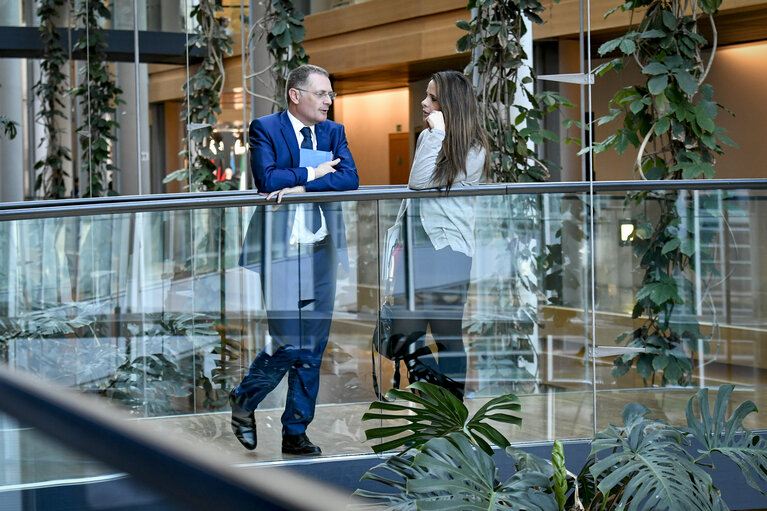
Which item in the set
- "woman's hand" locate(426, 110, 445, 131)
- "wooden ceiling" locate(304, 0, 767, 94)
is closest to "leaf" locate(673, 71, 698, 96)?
"woman's hand" locate(426, 110, 445, 131)

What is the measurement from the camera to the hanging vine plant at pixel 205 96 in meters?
8.34

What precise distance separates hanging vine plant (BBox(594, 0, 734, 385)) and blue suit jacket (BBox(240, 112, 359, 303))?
55.1 inches

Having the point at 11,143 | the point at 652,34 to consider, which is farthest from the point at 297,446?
the point at 11,143

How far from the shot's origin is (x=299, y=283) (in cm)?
422

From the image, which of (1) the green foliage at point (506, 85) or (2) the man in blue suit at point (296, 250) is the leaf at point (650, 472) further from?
(1) the green foliage at point (506, 85)

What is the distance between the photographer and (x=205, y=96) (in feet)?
27.9

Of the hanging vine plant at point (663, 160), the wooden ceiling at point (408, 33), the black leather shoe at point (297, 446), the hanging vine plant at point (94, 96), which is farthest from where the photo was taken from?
the wooden ceiling at point (408, 33)

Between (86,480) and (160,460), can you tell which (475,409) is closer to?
(86,480)

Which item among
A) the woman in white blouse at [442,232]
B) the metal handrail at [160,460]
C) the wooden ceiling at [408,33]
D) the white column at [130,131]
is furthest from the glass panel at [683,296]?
the white column at [130,131]

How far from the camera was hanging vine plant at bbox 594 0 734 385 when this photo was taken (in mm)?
4738

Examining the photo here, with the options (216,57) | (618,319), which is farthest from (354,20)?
(618,319)

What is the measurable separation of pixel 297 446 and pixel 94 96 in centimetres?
621

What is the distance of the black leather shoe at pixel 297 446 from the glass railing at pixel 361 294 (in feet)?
0.15

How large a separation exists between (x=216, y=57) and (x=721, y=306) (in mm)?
4964
